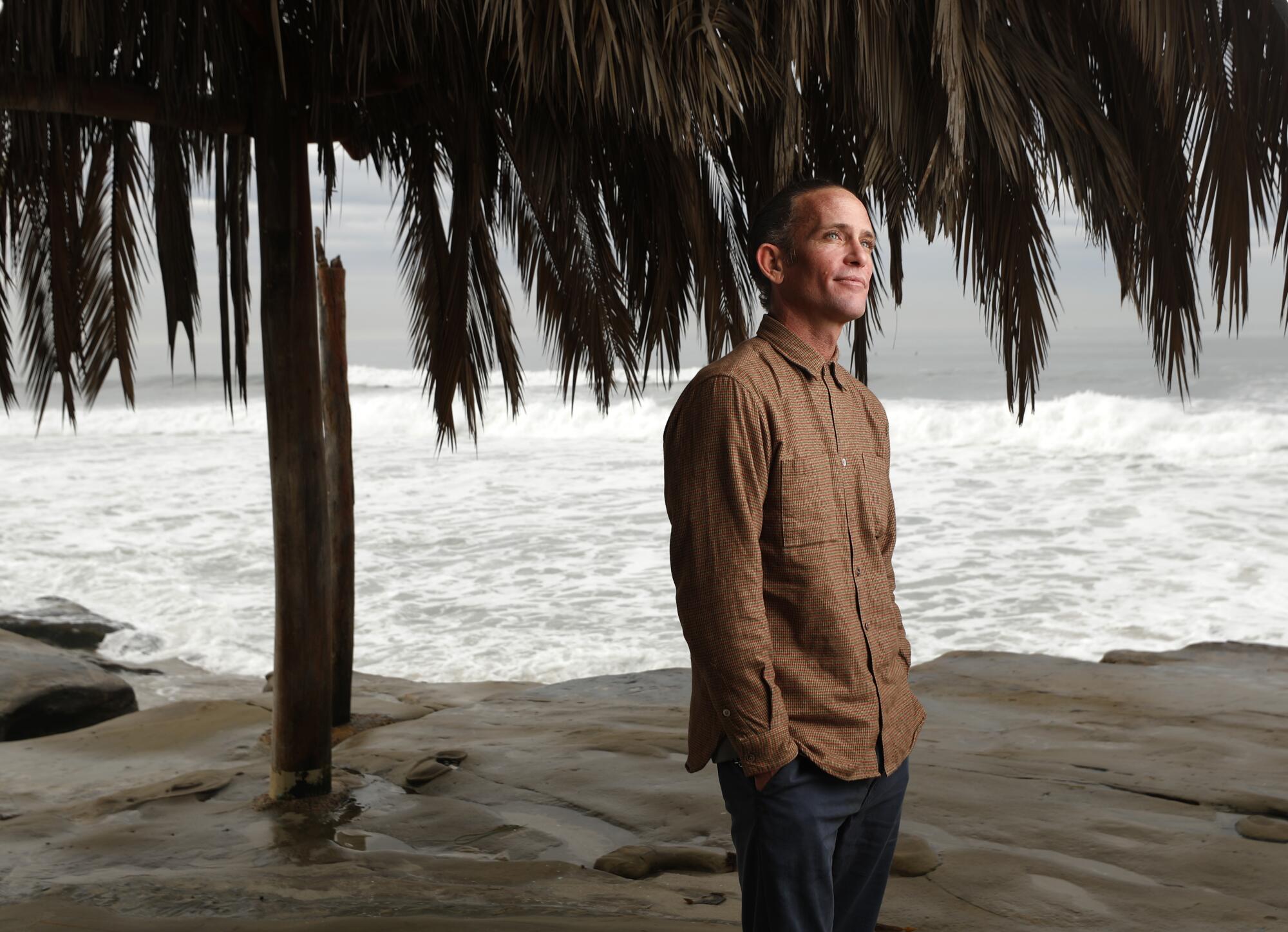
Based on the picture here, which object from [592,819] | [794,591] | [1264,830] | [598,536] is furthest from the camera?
[598,536]

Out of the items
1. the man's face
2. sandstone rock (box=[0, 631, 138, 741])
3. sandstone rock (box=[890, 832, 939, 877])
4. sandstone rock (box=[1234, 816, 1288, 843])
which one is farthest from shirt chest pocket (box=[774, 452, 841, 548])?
sandstone rock (box=[0, 631, 138, 741])

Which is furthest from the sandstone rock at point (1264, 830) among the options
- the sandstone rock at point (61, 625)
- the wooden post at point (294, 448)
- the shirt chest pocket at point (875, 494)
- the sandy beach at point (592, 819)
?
the sandstone rock at point (61, 625)

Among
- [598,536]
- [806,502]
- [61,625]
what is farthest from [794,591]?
[598,536]

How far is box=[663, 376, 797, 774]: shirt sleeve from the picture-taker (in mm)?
1650

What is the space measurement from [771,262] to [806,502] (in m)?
0.41

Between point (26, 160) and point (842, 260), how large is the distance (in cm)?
262

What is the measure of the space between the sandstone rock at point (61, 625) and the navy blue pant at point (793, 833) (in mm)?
7942

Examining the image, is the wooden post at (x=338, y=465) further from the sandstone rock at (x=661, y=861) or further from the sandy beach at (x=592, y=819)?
the sandstone rock at (x=661, y=861)

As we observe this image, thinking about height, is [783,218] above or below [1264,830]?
above

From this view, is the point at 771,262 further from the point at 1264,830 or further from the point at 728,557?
the point at 1264,830

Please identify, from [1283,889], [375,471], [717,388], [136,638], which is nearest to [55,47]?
[717,388]

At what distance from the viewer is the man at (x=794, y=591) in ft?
5.51

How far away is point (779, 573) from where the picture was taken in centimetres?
176

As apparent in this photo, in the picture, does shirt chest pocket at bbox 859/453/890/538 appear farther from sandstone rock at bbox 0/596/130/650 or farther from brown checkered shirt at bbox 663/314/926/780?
sandstone rock at bbox 0/596/130/650
